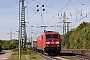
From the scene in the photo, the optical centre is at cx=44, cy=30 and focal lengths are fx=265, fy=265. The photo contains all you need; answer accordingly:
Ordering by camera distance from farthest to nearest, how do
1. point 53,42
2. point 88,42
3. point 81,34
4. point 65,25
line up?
point 81,34, point 88,42, point 65,25, point 53,42

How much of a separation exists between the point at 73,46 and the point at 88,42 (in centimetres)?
958

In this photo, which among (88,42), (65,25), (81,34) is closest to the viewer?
(65,25)

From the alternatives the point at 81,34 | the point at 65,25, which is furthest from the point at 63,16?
the point at 81,34

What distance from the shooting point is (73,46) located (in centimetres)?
9150

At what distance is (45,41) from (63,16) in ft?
76.1

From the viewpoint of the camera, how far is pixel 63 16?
206 ft

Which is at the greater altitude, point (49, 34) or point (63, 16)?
point (63, 16)

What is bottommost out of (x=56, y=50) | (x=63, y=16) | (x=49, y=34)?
(x=56, y=50)

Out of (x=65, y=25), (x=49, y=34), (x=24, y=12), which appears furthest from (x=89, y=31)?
(x=49, y=34)

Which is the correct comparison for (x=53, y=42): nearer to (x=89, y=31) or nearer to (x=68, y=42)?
(x=89, y=31)

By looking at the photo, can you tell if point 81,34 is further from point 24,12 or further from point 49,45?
point 49,45

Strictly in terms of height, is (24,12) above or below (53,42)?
above

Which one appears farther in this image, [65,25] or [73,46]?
[73,46]

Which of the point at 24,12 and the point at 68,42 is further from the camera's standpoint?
the point at 68,42
